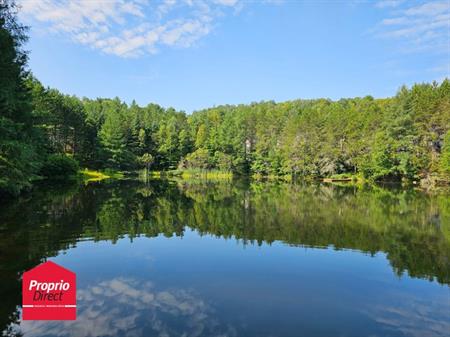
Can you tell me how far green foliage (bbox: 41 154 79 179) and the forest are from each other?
0.50 feet

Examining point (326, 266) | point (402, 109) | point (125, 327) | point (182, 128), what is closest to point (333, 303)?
point (326, 266)

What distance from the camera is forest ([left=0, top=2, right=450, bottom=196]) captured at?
37.1m

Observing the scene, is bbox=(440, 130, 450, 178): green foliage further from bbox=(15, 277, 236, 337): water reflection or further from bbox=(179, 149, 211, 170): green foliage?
bbox=(179, 149, 211, 170): green foliage

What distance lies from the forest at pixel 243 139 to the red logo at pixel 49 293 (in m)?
13.2

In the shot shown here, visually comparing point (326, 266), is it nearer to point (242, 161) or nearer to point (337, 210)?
point (337, 210)

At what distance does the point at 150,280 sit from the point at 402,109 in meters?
55.7

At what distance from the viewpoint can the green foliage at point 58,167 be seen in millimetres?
47250

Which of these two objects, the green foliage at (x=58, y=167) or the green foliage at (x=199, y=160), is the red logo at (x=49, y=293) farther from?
the green foliage at (x=199, y=160)

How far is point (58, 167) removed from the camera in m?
48.8

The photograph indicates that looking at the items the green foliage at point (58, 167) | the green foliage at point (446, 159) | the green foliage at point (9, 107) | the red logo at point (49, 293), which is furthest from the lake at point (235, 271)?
the green foliage at point (446, 159)

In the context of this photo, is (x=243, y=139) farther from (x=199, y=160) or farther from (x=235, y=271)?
(x=235, y=271)

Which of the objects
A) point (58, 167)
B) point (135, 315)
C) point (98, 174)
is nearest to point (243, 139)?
point (98, 174)

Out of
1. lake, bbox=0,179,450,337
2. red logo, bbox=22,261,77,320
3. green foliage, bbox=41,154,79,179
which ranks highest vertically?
green foliage, bbox=41,154,79,179

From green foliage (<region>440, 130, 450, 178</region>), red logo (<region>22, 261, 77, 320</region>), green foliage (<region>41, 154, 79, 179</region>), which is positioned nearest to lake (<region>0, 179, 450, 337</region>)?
red logo (<region>22, 261, 77, 320</region>)
